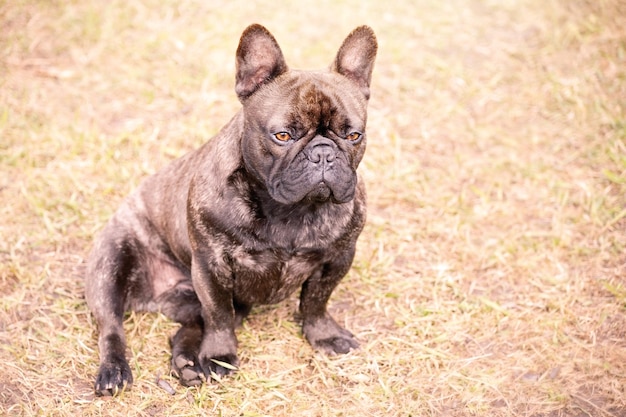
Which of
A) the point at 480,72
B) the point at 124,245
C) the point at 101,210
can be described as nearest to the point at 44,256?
the point at 101,210

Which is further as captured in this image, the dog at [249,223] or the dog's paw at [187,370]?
the dog's paw at [187,370]

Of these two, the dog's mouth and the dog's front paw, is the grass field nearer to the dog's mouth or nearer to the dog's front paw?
the dog's front paw

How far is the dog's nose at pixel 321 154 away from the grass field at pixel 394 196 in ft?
4.72

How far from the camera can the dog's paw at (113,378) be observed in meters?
4.15

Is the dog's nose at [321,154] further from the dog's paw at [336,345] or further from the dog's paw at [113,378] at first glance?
the dog's paw at [113,378]

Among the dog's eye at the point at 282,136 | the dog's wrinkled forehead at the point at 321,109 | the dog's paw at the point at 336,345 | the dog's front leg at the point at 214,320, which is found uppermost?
the dog's wrinkled forehead at the point at 321,109

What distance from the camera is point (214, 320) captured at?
14.3 ft

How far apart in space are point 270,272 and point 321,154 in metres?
0.81

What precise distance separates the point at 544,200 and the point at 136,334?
11.7ft

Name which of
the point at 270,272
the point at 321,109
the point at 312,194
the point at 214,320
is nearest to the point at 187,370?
the point at 214,320

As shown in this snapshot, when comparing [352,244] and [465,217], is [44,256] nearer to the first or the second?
[352,244]

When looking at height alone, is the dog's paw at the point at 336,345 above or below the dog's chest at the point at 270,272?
below

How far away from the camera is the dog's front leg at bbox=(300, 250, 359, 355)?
174 inches

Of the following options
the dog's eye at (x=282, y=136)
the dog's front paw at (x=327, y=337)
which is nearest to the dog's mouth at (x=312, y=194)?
the dog's eye at (x=282, y=136)
